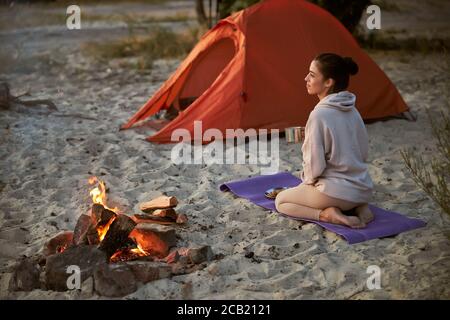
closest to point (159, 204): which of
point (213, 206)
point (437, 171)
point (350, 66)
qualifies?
point (213, 206)

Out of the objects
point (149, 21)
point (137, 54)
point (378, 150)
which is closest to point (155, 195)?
point (378, 150)

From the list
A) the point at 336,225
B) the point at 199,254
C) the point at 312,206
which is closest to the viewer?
the point at 199,254

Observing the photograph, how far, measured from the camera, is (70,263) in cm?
335

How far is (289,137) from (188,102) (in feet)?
4.88

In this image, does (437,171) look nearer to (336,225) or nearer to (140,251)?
(336,225)

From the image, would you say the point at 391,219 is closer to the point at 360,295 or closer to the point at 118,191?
the point at 360,295

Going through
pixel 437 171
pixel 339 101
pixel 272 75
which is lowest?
pixel 437 171

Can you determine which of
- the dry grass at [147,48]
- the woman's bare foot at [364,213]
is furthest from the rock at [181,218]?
the dry grass at [147,48]

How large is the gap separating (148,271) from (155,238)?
0.43 meters

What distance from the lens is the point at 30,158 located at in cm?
550

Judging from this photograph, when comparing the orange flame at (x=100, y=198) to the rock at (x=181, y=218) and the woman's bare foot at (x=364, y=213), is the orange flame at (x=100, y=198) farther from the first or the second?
the woman's bare foot at (x=364, y=213)

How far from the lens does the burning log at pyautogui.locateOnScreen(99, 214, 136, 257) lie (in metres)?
3.56

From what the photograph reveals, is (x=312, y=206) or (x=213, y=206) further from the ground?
(x=312, y=206)

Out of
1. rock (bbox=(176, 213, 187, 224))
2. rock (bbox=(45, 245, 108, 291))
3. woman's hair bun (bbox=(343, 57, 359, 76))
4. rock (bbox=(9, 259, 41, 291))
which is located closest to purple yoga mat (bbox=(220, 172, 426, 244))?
rock (bbox=(176, 213, 187, 224))
